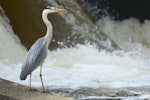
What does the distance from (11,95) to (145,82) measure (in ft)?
9.17

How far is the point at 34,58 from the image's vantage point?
471 centimetres

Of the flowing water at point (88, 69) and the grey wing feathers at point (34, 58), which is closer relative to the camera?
the grey wing feathers at point (34, 58)

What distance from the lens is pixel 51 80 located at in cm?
700

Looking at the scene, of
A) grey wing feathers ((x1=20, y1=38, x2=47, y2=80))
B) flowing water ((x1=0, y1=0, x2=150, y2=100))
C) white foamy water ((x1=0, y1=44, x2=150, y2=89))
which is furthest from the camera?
white foamy water ((x1=0, y1=44, x2=150, y2=89))

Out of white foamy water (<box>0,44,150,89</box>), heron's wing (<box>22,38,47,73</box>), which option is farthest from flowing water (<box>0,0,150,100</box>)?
heron's wing (<box>22,38,47,73</box>)

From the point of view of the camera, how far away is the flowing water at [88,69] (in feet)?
20.6

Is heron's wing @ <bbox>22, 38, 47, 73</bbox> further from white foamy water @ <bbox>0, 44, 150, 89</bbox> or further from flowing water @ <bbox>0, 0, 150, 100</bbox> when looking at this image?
white foamy water @ <bbox>0, 44, 150, 89</bbox>

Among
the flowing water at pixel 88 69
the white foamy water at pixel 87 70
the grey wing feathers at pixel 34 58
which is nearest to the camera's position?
the grey wing feathers at pixel 34 58

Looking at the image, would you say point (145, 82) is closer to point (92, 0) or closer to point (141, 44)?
point (141, 44)

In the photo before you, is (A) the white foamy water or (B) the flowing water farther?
(A) the white foamy water

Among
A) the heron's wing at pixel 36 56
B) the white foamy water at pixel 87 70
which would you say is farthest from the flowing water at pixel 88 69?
the heron's wing at pixel 36 56

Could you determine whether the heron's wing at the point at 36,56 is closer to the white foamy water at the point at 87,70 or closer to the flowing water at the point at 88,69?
the flowing water at the point at 88,69

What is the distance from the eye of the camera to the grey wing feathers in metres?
4.69

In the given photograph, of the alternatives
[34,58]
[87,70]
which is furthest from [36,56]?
[87,70]
